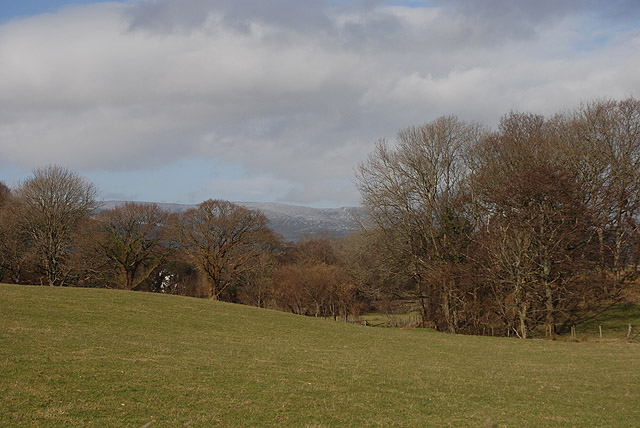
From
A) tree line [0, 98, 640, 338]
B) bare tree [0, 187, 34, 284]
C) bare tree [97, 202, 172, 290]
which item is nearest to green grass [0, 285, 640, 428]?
tree line [0, 98, 640, 338]

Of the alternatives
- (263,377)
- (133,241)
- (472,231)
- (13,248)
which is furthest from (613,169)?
(13,248)

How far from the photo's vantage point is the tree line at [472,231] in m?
43.4

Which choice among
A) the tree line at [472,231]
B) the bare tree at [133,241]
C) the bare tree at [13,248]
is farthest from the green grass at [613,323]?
the bare tree at [13,248]

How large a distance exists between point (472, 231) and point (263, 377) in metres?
39.2

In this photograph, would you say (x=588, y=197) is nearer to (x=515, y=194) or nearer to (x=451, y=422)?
(x=515, y=194)

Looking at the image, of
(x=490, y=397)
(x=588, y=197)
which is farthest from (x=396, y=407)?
(x=588, y=197)

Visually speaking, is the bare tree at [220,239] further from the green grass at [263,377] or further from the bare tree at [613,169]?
the bare tree at [613,169]

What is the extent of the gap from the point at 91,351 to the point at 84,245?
4932 centimetres

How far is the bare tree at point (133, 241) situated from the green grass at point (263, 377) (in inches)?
1239

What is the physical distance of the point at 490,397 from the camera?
15.4 meters

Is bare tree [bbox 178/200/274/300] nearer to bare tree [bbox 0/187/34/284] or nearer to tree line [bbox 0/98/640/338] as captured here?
tree line [bbox 0/98/640/338]

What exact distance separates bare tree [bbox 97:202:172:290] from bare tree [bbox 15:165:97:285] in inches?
180

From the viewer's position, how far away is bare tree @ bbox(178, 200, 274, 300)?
60250 millimetres

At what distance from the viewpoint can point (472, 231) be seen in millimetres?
50750
